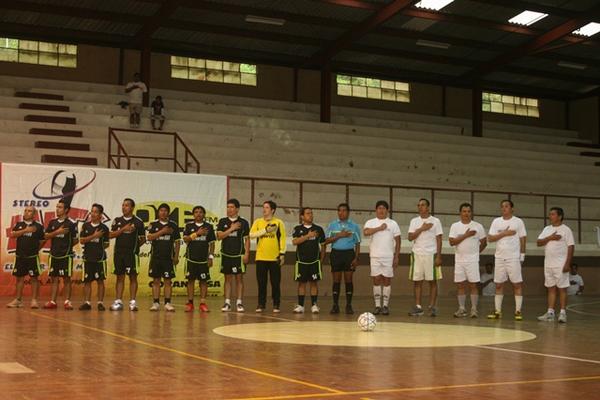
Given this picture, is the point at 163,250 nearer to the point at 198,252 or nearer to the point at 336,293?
the point at 198,252

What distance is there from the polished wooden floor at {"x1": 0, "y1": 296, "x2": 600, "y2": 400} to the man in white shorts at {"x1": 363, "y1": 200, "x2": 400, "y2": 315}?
11.5ft

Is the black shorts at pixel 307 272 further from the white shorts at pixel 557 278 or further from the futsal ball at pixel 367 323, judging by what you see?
the futsal ball at pixel 367 323

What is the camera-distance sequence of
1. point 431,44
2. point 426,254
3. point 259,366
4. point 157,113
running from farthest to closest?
point 431,44 → point 157,113 → point 426,254 → point 259,366

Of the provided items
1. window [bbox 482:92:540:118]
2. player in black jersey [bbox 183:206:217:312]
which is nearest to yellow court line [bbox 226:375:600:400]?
player in black jersey [bbox 183:206:217:312]

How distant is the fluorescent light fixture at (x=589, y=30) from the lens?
28.6 meters

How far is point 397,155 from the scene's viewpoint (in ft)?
97.7

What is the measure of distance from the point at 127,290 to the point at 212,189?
3.14m

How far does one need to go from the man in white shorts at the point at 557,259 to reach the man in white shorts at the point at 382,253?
2688mm

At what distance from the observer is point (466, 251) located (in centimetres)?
1524

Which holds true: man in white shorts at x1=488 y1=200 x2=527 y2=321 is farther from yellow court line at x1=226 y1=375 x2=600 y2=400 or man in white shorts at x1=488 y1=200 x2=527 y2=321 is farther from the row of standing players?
yellow court line at x1=226 y1=375 x2=600 y2=400

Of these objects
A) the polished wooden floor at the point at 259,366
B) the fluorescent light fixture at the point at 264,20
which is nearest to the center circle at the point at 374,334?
the polished wooden floor at the point at 259,366

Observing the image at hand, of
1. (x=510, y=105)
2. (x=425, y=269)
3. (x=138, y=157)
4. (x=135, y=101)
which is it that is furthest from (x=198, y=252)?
(x=510, y=105)

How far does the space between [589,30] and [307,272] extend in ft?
60.1

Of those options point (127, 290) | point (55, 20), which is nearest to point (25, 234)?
point (127, 290)
